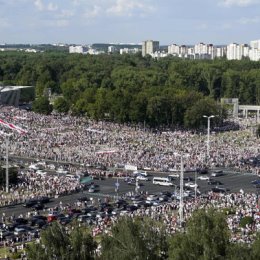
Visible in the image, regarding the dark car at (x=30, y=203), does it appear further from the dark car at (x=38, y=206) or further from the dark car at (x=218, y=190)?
the dark car at (x=218, y=190)

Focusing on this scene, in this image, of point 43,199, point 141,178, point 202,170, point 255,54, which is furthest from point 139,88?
point 255,54

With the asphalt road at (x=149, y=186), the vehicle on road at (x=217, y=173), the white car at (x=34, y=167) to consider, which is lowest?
the asphalt road at (x=149, y=186)

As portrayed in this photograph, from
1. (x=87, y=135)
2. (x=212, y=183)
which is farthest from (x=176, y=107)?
(x=212, y=183)

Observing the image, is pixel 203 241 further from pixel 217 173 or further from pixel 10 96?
pixel 10 96

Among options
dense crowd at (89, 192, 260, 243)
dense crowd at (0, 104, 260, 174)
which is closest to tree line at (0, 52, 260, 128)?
dense crowd at (0, 104, 260, 174)

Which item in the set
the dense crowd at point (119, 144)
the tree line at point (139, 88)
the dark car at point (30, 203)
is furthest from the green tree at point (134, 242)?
the tree line at point (139, 88)

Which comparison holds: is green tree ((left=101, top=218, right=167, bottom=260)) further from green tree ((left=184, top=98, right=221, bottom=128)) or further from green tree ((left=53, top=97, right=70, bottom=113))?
green tree ((left=53, top=97, right=70, bottom=113))
